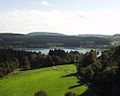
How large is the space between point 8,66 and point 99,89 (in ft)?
242

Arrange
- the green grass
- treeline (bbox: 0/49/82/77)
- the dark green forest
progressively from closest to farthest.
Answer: the dark green forest < the green grass < treeline (bbox: 0/49/82/77)

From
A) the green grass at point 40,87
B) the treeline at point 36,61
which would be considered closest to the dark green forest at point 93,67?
the treeline at point 36,61

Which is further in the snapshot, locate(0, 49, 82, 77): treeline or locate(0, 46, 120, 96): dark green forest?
locate(0, 49, 82, 77): treeline

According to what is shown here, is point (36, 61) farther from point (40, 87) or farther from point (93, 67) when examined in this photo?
point (40, 87)

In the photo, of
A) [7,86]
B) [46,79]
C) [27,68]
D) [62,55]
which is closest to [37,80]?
[46,79]

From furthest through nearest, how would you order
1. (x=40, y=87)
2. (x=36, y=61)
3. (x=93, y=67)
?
(x=36, y=61) → (x=93, y=67) → (x=40, y=87)

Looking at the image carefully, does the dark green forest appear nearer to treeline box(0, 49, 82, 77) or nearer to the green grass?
treeline box(0, 49, 82, 77)

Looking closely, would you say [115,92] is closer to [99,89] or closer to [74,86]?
[99,89]

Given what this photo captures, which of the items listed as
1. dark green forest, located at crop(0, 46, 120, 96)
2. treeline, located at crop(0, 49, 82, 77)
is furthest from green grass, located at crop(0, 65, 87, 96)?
treeline, located at crop(0, 49, 82, 77)

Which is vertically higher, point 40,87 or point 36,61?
point 36,61

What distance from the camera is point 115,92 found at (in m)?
65.4

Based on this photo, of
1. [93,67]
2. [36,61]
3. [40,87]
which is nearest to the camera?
[40,87]

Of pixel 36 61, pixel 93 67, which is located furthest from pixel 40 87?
pixel 36 61

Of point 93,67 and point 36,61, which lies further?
point 36,61
